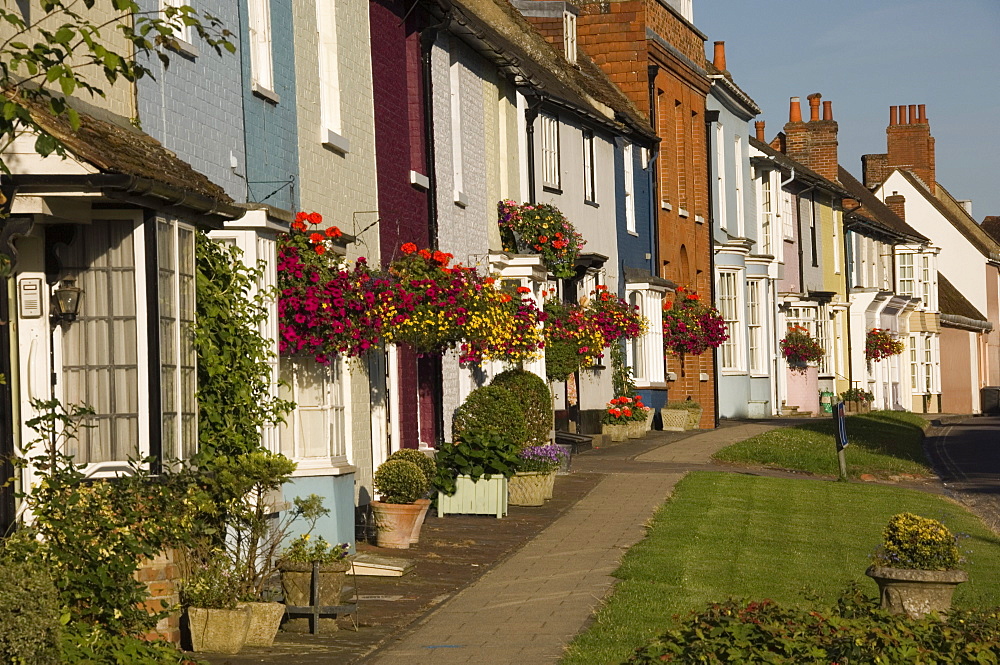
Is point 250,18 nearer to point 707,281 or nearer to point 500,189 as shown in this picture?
point 500,189

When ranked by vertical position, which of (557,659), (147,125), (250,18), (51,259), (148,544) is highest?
(250,18)

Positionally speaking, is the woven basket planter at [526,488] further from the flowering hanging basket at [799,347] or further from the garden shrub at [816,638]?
the flowering hanging basket at [799,347]

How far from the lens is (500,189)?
23188 millimetres

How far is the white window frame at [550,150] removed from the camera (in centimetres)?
2542

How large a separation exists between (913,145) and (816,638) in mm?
62833

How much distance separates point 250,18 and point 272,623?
5.61m

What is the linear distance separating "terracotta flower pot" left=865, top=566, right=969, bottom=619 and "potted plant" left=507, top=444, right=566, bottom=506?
8.84m

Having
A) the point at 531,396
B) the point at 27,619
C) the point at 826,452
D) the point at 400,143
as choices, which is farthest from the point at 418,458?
the point at 826,452

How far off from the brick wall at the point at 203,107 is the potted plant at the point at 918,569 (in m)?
5.84

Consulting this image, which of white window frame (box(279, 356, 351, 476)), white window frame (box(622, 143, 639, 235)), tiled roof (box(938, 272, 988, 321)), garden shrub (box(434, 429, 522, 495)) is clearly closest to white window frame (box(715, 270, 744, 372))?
white window frame (box(622, 143, 639, 235))

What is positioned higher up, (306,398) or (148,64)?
(148,64)

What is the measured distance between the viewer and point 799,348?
42.7m

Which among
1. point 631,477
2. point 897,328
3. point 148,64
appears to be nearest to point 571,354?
point 631,477

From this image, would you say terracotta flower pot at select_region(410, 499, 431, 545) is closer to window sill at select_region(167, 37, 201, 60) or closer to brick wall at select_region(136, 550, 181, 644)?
window sill at select_region(167, 37, 201, 60)
